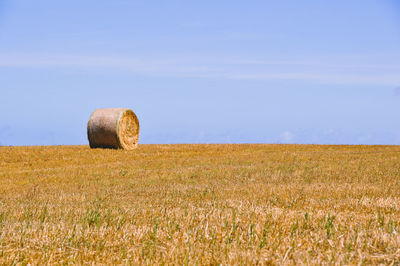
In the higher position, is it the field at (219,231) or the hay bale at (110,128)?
the hay bale at (110,128)

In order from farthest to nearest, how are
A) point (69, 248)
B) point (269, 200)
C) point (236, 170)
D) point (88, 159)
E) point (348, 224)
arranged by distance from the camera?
point (88, 159)
point (236, 170)
point (269, 200)
point (348, 224)
point (69, 248)

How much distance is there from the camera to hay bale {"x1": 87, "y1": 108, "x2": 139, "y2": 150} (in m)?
25.5

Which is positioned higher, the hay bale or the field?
the hay bale

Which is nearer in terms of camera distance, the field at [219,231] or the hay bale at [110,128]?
the field at [219,231]

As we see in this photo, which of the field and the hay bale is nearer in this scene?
the field

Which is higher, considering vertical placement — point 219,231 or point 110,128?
point 110,128

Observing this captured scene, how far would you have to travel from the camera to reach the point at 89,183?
1349 cm

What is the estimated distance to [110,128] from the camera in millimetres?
25484

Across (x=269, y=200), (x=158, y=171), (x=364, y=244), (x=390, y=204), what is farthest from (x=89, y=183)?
(x=364, y=244)

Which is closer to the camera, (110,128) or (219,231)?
(219,231)

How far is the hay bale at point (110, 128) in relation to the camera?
25.5 meters

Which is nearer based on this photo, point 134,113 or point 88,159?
point 88,159

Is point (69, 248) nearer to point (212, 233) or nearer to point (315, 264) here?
point (212, 233)

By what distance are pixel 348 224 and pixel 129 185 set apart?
829 cm
